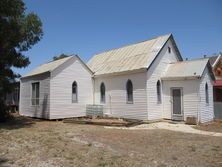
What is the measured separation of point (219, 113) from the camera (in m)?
23.4

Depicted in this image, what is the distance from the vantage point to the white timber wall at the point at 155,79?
66.7 ft

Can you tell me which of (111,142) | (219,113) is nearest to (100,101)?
(219,113)

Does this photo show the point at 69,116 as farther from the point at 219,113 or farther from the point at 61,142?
the point at 219,113

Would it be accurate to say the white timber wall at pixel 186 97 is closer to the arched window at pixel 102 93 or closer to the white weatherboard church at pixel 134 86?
the white weatherboard church at pixel 134 86

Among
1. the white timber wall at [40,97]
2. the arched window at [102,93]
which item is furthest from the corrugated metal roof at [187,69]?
the white timber wall at [40,97]

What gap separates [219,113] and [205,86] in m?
4.17

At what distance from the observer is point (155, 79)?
69.3ft

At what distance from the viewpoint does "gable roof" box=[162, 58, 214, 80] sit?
19922mm

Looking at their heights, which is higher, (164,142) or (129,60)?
(129,60)

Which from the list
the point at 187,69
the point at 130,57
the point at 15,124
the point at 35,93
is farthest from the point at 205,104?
the point at 35,93

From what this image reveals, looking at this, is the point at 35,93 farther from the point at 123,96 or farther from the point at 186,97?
the point at 186,97

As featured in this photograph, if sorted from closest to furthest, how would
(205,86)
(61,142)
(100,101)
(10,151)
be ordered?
(10,151), (61,142), (205,86), (100,101)

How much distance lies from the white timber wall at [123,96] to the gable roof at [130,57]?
2.33 feet

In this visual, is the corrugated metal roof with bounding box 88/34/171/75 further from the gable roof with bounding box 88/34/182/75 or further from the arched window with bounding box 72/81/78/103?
the arched window with bounding box 72/81/78/103
